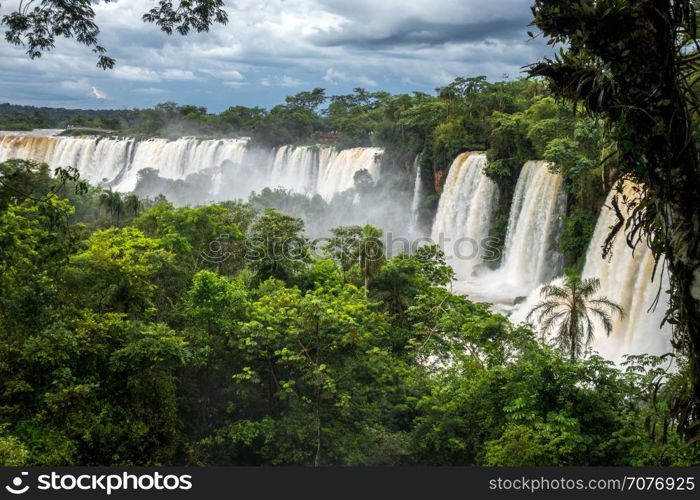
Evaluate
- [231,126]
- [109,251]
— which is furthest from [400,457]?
[231,126]

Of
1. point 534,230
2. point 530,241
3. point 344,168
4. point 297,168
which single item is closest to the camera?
point 534,230

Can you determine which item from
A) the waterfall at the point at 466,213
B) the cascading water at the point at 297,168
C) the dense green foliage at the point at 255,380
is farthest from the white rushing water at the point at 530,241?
the cascading water at the point at 297,168

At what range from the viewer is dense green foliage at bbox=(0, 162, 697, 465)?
10141 mm

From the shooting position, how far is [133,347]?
36.6ft

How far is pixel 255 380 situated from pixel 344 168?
3100cm

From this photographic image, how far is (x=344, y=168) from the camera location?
139ft

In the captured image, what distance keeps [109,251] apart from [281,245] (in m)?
5.96

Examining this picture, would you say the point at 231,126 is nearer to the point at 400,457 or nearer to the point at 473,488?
the point at 400,457

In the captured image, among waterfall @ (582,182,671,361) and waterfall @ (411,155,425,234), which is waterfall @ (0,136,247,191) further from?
waterfall @ (582,182,671,361)

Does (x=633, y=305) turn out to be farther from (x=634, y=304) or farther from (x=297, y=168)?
(x=297, y=168)

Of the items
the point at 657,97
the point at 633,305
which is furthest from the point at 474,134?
the point at 657,97

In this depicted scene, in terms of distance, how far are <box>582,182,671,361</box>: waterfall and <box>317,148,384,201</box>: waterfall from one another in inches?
926

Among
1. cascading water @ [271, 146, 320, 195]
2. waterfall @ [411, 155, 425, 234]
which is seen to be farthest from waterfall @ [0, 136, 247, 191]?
waterfall @ [411, 155, 425, 234]

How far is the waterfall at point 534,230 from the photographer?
75.2 ft
